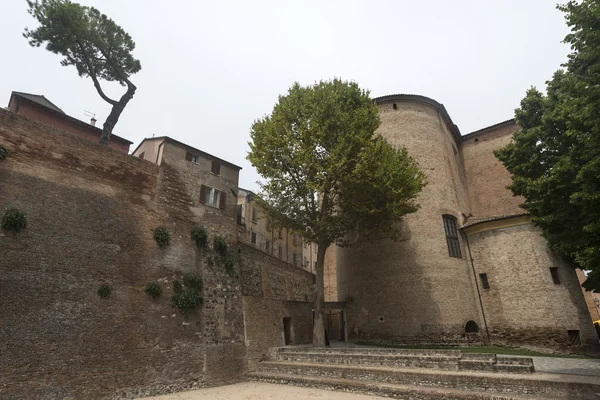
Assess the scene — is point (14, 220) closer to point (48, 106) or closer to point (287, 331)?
point (287, 331)

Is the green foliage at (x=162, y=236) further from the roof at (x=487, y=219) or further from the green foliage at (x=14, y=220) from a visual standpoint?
the roof at (x=487, y=219)

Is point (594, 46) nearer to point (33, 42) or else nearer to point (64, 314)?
point (64, 314)

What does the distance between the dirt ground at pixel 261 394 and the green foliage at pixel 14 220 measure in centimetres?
757

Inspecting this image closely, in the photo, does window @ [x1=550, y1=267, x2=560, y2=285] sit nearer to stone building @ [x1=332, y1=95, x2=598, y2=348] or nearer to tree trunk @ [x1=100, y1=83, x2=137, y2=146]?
stone building @ [x1=332, y1=95, x2=598, y2=348]

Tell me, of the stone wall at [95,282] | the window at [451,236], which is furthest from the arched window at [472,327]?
the stone wall at [95,282]

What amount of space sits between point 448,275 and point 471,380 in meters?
12.0

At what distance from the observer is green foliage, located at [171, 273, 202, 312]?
1416cm

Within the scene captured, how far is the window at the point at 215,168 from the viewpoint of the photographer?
1822 centimetres

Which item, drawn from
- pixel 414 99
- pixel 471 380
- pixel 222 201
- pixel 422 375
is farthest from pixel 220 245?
pixel 414 99

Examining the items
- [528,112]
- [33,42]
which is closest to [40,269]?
[33,42]

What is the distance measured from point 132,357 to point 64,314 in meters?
2.86

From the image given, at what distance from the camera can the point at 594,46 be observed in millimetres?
6949

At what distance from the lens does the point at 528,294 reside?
18719mm

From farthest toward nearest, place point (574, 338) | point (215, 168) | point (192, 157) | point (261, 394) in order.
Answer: point (215, 168)
point (192, 157)
point (574, 338)
point (261, 394)
